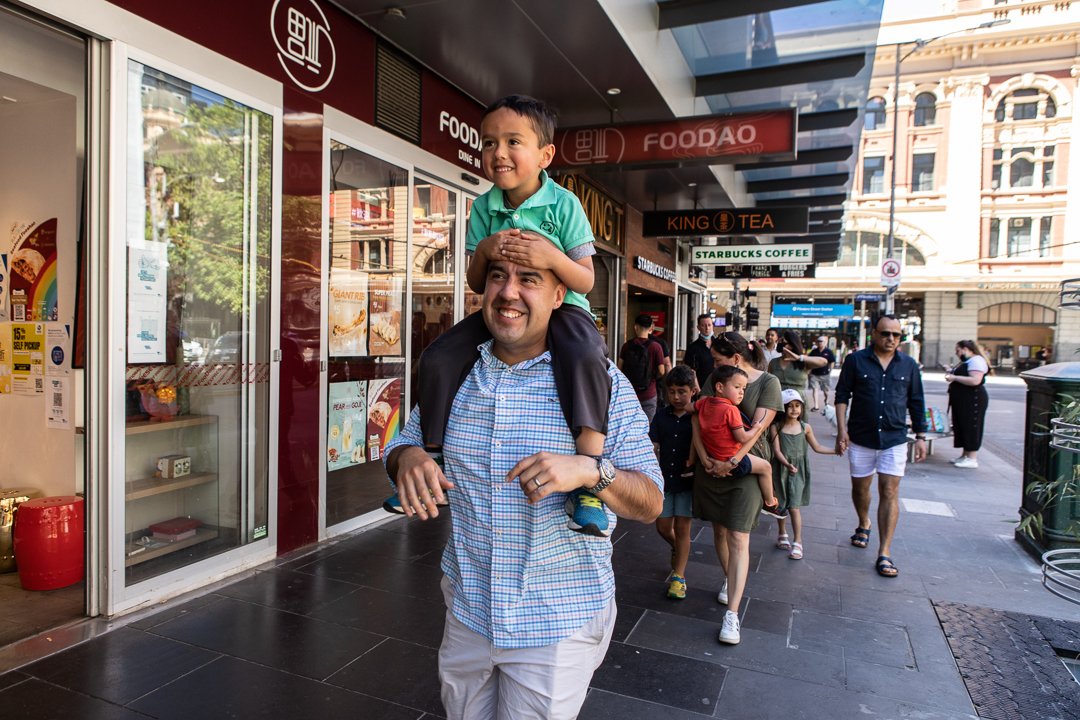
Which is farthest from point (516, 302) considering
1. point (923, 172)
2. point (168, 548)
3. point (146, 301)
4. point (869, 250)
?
point (923, 172)

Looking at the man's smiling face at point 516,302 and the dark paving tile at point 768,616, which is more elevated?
the man's smiling face at point 516,302

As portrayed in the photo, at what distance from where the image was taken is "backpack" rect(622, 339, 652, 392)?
8.75 meters

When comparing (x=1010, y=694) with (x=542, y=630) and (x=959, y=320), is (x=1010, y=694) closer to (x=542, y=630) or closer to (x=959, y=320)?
(x=542, y=630)

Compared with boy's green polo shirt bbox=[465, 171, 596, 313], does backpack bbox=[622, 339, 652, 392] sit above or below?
below

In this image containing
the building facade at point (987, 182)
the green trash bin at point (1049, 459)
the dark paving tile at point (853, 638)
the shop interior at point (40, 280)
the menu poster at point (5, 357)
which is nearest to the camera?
the dark paving tile at point (853, 638)

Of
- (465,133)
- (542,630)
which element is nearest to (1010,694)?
(542,630)

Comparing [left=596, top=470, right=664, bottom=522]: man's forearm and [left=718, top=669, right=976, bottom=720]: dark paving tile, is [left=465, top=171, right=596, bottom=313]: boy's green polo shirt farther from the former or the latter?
[left=718, top=669, right=976, bottom=720]: dark paving tile

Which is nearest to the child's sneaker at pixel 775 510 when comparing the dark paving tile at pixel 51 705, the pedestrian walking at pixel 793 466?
the pedestrian walking at pixel 793 466

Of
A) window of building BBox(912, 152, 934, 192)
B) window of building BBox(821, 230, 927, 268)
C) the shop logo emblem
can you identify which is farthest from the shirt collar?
window of building BBox(912, 152, 934, 192)

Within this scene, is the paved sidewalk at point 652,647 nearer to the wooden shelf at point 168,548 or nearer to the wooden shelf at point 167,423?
the wooden shelf at point 168,548

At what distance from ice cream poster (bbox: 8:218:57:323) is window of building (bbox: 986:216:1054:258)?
44.0 metres

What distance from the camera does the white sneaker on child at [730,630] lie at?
151 inches

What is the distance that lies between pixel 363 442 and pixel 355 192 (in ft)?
7.04

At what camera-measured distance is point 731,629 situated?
3.87 metres
